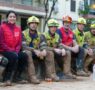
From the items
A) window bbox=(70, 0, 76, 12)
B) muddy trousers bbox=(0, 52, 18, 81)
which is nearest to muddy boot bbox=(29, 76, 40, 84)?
muddy trousers bbox=(0, 52, 18, 81)

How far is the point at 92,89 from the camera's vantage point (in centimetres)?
767

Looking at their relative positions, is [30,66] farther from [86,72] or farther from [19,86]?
[86,72]

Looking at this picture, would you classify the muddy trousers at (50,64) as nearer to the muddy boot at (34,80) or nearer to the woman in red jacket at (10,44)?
the muddy boot at (34,80)

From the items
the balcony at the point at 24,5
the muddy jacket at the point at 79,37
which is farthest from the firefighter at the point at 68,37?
the balcony at the point at 24,5

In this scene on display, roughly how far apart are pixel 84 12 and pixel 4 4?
9.38 m

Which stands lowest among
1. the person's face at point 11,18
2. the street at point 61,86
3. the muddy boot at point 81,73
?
the muddy boot at point 81,73

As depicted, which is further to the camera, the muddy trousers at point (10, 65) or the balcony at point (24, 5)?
the balcony at point (24, 5)

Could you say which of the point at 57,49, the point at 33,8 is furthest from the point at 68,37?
the point at 33,8

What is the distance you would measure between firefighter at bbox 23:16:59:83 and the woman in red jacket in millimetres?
330

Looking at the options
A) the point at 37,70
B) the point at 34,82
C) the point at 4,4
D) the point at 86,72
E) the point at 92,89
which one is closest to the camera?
the point at 92,89

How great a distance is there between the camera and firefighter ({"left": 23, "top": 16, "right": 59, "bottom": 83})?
859cm

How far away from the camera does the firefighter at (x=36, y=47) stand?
8.59 metres

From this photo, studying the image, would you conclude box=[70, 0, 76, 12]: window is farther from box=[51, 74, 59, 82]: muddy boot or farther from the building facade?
box=[51, 74, 59, 82]: muddy boot

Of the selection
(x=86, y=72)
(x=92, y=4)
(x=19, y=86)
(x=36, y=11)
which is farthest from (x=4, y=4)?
(x=19, y=86)
